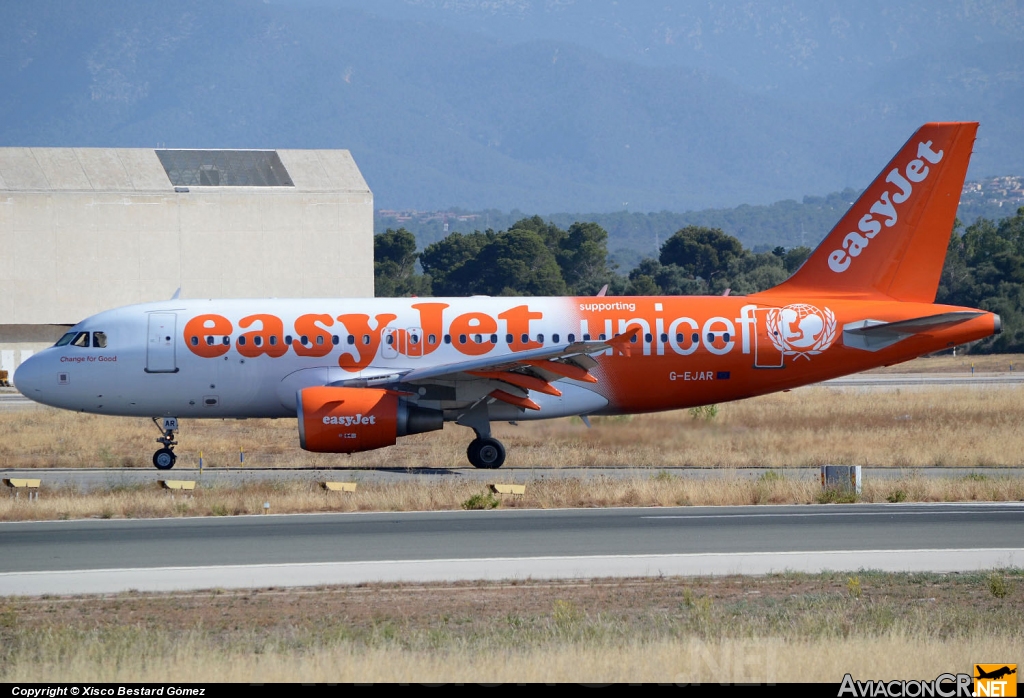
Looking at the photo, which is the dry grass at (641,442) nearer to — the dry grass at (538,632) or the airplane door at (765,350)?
the airplane door at (765,350)

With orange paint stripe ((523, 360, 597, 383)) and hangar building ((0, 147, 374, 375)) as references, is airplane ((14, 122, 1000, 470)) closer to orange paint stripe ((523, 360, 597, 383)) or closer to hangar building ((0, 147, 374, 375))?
orange paint stripe ((523, 360, 597, 383))

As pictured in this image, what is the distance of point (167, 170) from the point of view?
78312 millimetres

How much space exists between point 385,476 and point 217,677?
16439 mm

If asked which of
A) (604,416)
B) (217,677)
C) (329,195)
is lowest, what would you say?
(217,677)

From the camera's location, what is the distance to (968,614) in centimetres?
1342

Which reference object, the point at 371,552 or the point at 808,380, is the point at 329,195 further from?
the point at 371,552

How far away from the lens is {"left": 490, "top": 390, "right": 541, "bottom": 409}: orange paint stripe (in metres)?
27.5

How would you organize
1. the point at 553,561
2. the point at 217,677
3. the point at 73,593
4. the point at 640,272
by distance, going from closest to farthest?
the point at 217,677, the point at 73,593, the point at 553,561, the point at 640,272

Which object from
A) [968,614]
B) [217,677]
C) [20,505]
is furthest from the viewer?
[20,505]

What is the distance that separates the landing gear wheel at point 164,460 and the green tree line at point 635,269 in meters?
65.6

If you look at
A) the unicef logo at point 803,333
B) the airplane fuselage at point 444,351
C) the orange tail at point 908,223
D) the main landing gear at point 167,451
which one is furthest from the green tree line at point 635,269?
the main landing gear at point 167,451

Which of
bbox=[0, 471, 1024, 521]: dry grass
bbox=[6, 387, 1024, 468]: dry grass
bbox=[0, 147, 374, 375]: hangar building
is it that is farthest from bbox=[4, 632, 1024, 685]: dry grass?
bbox=[0, 147, 374, 375]: hangar building

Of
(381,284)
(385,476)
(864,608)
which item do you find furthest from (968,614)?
(381,284)

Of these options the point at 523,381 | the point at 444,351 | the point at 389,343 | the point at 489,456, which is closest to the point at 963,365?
the point at 489,456
